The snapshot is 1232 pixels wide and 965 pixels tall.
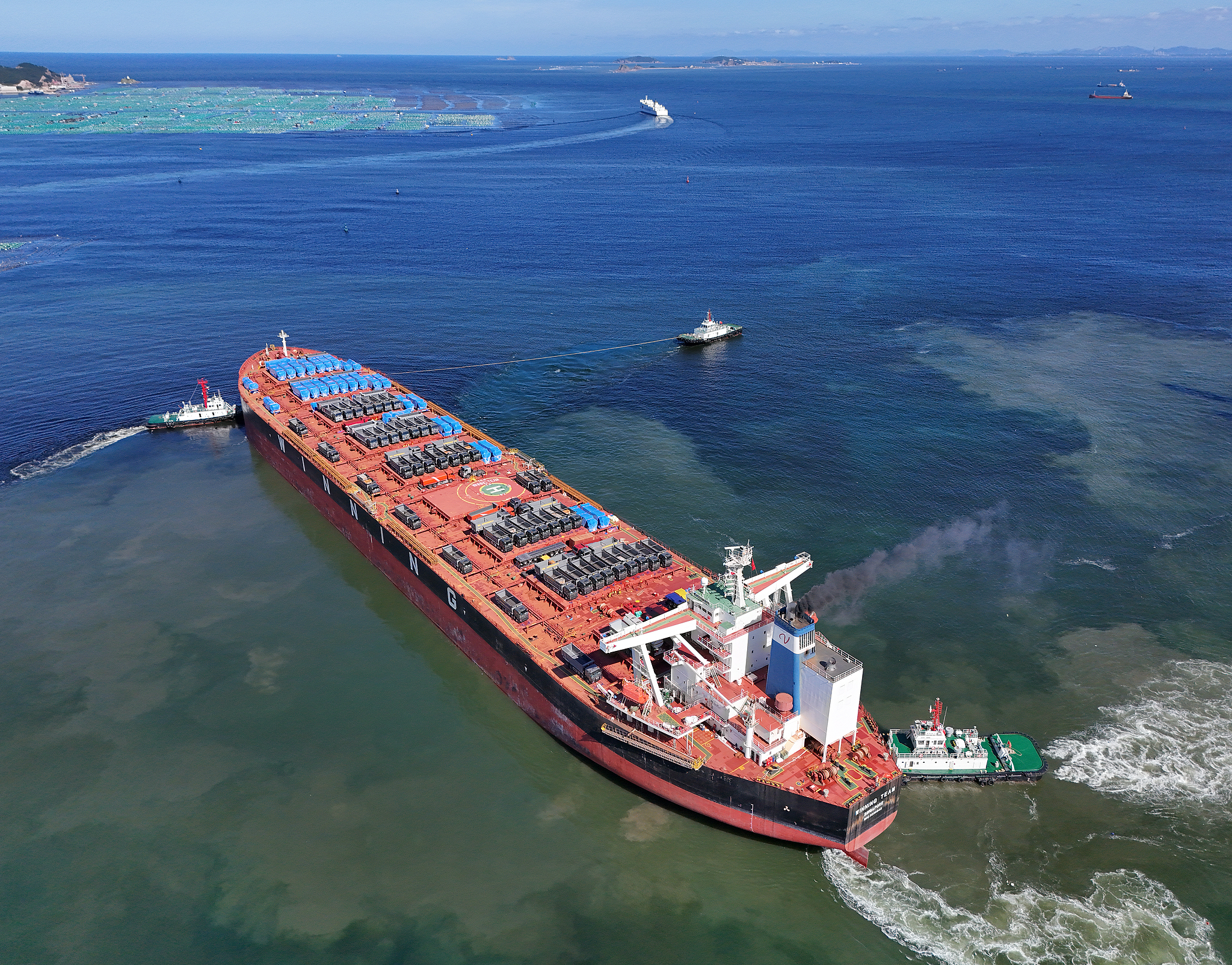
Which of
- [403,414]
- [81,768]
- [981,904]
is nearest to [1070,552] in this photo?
[981,904]

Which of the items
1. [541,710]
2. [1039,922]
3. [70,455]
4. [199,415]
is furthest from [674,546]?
[70,455]

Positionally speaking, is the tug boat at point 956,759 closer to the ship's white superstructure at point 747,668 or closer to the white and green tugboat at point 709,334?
the ship's white superstructure at point 747,668

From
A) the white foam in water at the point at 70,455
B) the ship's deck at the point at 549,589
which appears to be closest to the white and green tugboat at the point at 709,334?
the ship's deck at the point at 549,589

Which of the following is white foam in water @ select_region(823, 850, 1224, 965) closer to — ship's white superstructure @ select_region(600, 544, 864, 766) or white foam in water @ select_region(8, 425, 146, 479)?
ship's white superstructure @ select_region(600, 544, 864, 766)

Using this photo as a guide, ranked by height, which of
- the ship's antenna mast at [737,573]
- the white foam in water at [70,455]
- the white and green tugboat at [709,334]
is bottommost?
the white foam in water at [70,455]

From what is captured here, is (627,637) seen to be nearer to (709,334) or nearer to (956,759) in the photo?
(956,759)

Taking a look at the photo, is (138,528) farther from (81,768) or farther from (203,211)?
(203,211)

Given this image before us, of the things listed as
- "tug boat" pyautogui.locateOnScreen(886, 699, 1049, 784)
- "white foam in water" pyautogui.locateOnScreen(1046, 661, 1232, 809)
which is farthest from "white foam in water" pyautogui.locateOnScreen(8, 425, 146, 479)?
"white foam in water" pyautogui.locateOnScreen(1046, 661, 1232, 809)

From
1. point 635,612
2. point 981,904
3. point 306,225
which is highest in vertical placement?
point 306,225
